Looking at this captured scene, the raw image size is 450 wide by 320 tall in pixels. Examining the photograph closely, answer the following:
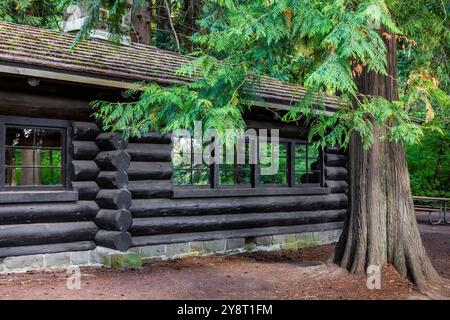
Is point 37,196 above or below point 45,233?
above

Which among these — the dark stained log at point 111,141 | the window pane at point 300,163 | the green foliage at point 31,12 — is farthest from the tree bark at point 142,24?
the dark stained log at point 111,141

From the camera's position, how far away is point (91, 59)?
8.24 m

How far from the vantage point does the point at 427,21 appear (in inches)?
313

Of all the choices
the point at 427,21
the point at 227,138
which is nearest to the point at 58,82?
the point at 227,138

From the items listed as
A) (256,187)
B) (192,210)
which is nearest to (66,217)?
(192,210)

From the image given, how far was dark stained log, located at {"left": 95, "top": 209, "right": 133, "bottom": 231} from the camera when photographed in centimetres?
802

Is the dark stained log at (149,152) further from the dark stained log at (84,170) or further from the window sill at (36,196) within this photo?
the window sill at (36,196)

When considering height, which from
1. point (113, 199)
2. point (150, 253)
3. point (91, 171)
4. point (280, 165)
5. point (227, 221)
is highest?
point (280, 165)

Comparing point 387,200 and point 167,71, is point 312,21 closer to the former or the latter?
point 387,200

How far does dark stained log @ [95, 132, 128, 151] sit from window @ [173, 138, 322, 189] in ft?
4.53

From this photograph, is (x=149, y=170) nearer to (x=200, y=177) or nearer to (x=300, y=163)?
(x=200, y=177)

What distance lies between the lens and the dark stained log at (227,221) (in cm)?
858

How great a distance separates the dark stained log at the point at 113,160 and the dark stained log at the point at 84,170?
99 millimetres

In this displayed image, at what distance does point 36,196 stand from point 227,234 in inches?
144
